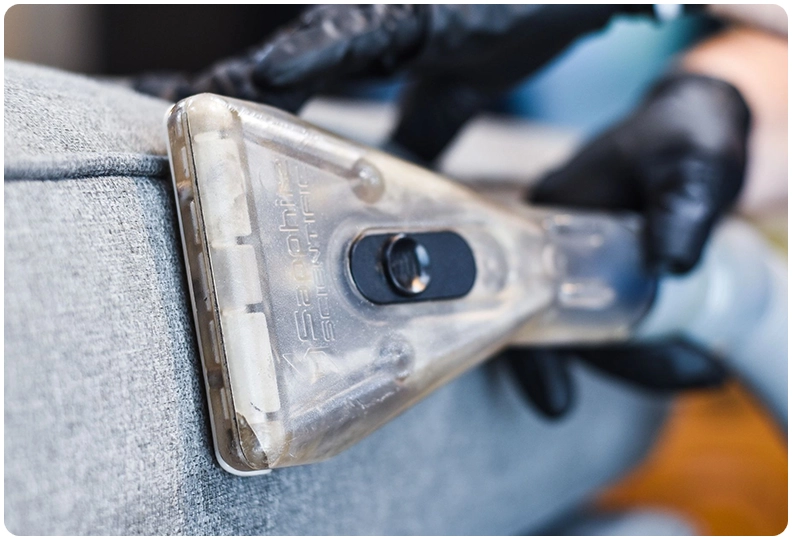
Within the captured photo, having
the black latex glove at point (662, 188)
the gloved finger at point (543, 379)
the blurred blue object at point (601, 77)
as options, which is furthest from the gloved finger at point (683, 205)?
the blurred blue object at point (601, 77)

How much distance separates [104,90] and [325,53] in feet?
0.39

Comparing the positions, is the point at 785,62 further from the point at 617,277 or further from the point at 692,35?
the point at 617,277

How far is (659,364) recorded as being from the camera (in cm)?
56

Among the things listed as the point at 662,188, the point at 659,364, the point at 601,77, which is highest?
the point at 601,77

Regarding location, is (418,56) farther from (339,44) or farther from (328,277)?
(328,277)

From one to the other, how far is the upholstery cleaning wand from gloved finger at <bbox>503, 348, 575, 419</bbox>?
0.08 metres

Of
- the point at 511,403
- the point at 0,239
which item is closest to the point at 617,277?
the point at 511,403

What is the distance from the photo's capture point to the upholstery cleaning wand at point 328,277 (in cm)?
27

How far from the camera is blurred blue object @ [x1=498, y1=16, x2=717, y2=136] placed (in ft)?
2.78

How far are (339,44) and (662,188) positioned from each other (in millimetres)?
255

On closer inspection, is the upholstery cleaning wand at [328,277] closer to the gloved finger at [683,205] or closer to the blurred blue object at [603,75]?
the gloved finger at [683,205]

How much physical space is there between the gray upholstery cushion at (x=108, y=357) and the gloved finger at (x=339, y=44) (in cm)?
7

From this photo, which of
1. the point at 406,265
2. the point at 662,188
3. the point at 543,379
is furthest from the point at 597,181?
the point at 406,265

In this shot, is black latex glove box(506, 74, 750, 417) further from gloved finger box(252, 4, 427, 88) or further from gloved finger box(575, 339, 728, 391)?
gloved finger box(252, 4, 427, 88)
